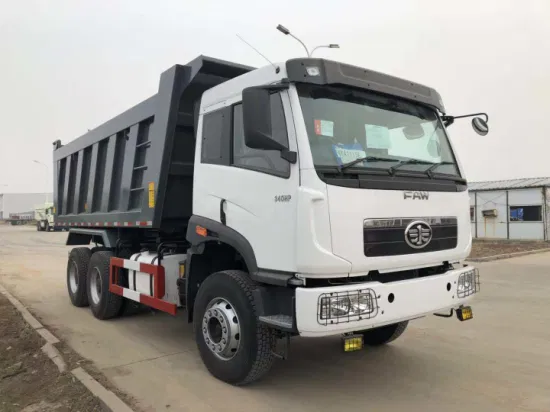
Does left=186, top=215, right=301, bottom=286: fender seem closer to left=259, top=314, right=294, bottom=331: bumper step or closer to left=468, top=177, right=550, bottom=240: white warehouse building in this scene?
left=259, top=314, right=294, bottom=331: bumper step

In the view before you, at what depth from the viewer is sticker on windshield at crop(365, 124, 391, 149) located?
411 cm

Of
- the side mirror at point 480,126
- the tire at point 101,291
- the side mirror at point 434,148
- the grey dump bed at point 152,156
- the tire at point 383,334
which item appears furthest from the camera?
the tire at point 101,291

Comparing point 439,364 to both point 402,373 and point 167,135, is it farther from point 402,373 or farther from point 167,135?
point 167,135

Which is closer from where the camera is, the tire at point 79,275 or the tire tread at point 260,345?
the tire tread at point 260,345

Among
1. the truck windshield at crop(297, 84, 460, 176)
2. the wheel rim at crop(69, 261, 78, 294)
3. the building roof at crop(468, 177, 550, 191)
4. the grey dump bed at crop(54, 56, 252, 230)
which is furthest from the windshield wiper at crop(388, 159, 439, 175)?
the building roof at crop(468, 177, 550, 191)

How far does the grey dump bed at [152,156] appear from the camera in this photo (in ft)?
17.7

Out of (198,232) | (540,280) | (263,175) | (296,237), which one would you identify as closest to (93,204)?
(198,232)

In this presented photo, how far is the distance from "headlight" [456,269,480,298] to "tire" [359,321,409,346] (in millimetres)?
1075

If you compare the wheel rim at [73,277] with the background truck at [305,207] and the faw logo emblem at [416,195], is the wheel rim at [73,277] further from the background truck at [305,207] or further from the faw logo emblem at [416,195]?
the faw logo emblem at [416,195]

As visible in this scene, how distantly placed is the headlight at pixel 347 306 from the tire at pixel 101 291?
455 cm

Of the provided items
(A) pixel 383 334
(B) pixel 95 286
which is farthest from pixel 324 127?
(B) pixel 95 286

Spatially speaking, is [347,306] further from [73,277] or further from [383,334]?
[73,277]

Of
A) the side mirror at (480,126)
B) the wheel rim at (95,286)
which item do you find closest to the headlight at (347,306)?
the side mirror at (480,126)

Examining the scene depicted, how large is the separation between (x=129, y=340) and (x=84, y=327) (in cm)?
112
